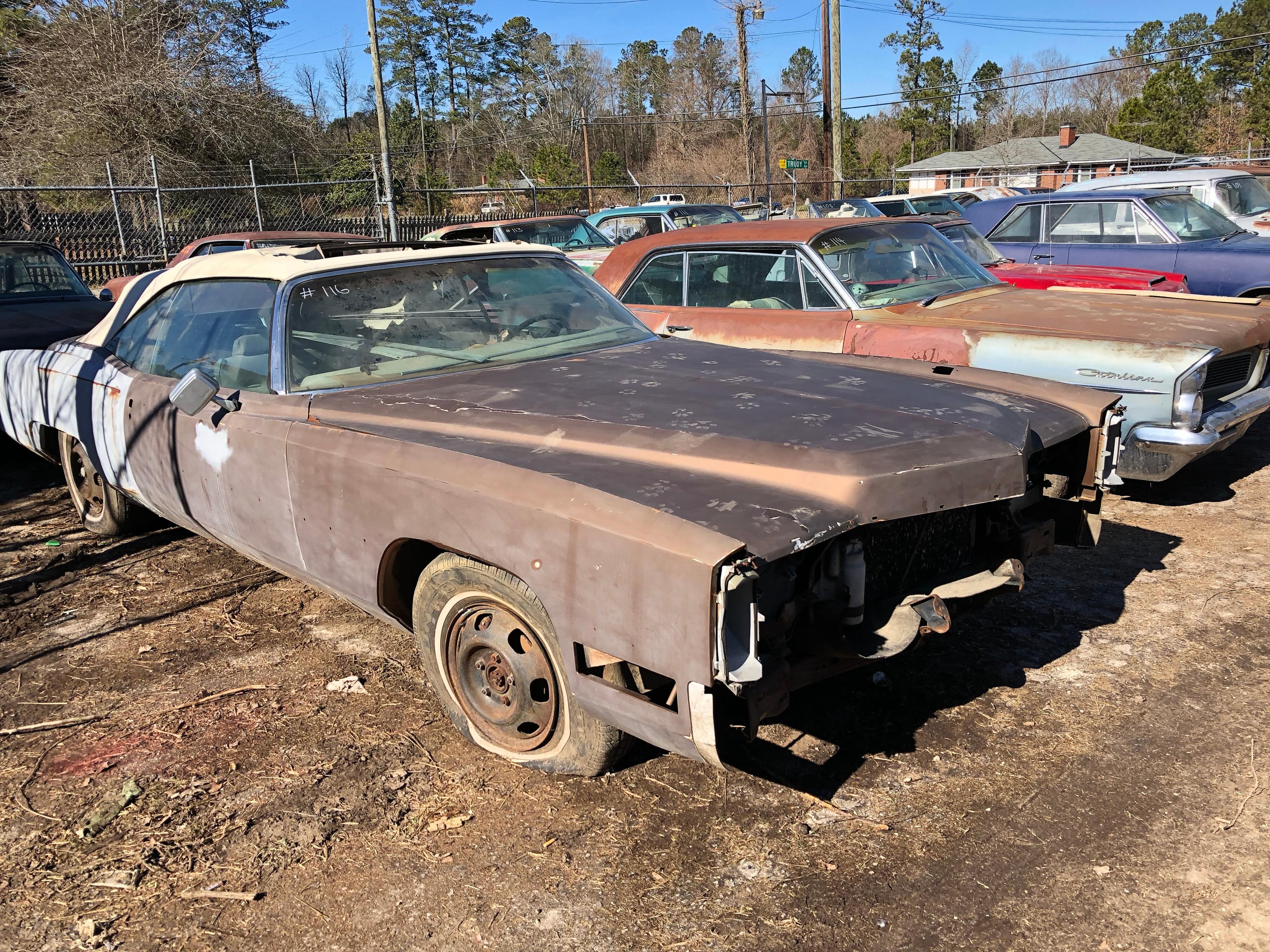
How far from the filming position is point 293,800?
308cm

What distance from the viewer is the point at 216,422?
3.86 meters

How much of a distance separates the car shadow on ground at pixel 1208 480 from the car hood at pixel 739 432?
278cm

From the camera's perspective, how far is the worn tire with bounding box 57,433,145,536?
535cm

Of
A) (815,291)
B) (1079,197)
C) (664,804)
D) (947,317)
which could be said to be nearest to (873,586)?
(664,804)

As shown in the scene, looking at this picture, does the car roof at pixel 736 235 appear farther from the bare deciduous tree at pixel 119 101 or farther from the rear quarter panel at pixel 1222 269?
the bare deciduous tree at pixel 119 101

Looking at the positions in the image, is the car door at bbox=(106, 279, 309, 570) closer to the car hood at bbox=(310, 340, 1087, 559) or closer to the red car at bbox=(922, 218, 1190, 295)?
the car hood at bbox=(310, 340, 1087, 559)

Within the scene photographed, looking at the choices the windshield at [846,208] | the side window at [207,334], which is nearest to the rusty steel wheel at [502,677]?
the side window at [207,334]

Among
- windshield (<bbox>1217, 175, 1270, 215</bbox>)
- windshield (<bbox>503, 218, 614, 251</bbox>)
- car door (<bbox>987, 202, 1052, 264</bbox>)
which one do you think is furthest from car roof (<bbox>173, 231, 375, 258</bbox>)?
windshield (<bbox>1217, 175, 1270, 215</bbox>)

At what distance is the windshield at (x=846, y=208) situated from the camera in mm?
18828

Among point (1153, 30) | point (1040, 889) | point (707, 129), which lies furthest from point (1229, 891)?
point (1153, 30)

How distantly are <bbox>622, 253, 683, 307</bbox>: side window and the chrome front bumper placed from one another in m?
3.06

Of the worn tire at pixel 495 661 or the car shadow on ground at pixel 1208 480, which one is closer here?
the worn tire at pixel 495 661

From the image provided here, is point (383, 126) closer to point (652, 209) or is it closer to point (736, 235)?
point (652, 209)

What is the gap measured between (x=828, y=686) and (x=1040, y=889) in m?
1.22
